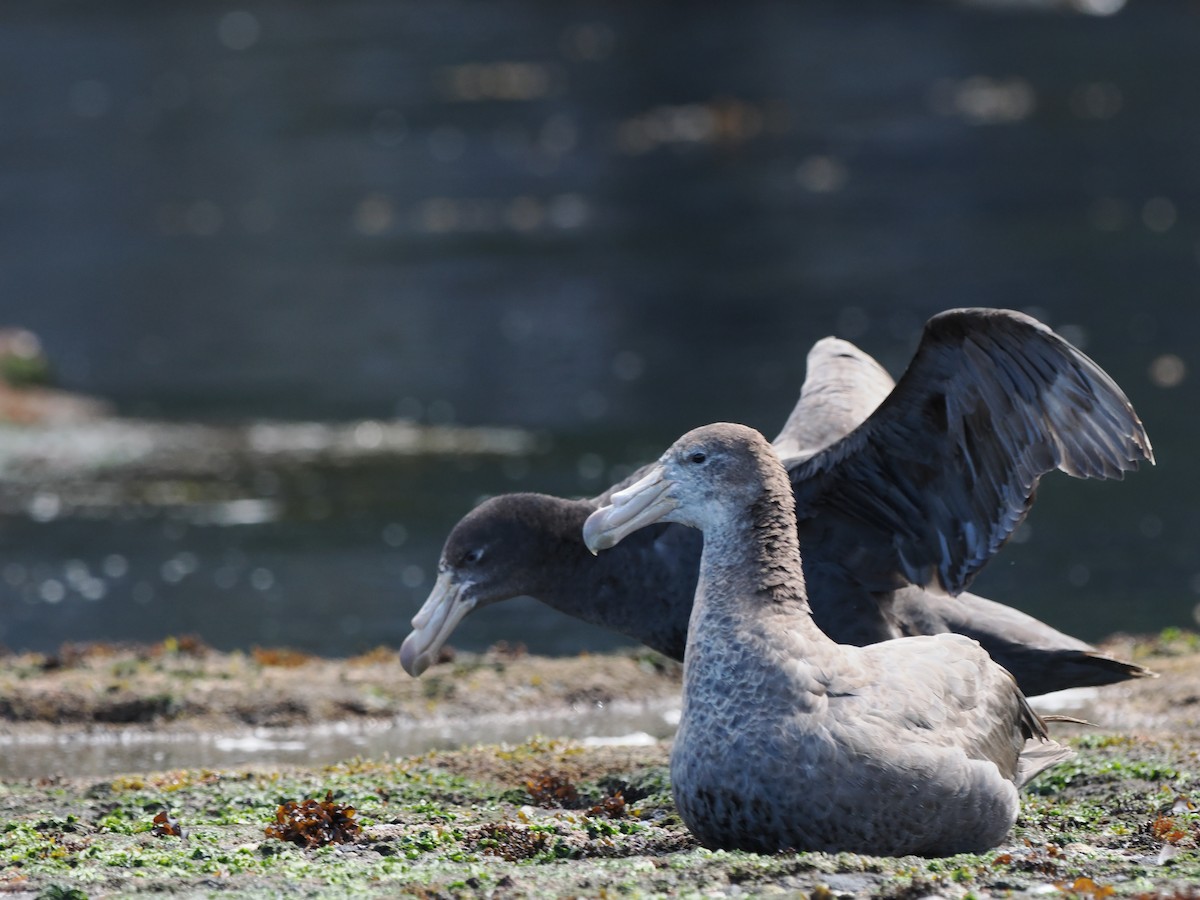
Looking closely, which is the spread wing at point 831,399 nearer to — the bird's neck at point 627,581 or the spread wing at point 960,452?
the spread wing at point 960,452

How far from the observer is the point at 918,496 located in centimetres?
822

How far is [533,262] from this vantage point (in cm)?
3475

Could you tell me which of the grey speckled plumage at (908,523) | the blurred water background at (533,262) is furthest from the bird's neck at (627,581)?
the blurred water background at (533,262)

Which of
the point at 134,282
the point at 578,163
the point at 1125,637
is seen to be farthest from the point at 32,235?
the point at 1125,637

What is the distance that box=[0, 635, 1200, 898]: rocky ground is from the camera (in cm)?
617

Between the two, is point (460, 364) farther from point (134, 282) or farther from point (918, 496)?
point (918, 496)

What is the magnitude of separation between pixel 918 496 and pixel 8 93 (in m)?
63.8

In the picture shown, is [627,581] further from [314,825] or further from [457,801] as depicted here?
[314,825]

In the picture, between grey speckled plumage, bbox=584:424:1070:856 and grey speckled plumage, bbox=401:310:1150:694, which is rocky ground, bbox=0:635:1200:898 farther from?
grey speckled plumage, bbox=401:310:1150:694

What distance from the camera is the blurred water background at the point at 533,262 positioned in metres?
16.9

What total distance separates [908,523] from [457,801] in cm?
233

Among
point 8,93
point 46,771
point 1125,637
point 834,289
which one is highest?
point 8,93

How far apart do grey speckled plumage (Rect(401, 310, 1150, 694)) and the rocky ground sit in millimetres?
703

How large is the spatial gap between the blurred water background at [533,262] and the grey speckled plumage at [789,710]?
6812 mm
